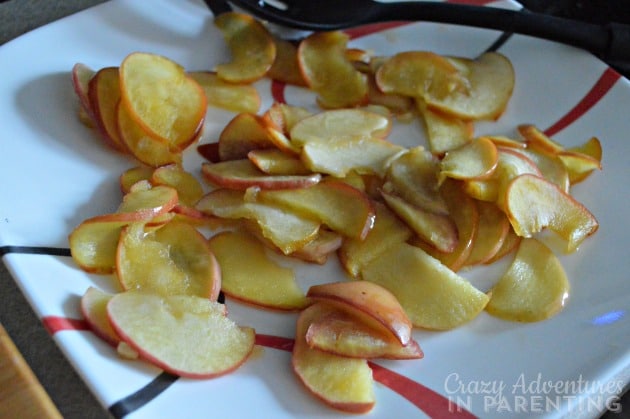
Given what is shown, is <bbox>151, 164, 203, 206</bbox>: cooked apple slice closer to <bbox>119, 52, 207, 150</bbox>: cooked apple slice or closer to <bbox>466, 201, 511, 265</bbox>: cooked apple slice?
<bbox>119, 52, 207, 150</bbox>: cooked apple slice

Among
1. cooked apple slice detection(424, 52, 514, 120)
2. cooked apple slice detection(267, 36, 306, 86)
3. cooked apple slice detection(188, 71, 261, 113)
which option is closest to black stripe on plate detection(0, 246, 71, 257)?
cooked apple slice detection(188, 71, 261, 113)

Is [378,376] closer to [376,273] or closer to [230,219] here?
[376,273]

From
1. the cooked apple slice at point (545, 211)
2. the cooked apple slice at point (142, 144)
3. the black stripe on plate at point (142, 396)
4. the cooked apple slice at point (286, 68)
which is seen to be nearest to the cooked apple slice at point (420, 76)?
the cooked apple slice at point (286, 68)

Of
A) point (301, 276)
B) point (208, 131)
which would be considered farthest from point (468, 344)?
point (208, 131)

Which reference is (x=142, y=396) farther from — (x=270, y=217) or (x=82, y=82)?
(x=82, y=82)

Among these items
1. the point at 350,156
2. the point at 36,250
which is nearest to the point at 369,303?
the point at 350,156
